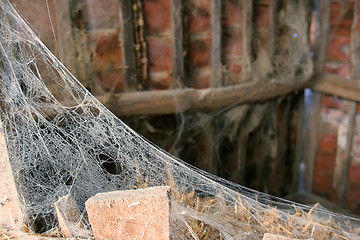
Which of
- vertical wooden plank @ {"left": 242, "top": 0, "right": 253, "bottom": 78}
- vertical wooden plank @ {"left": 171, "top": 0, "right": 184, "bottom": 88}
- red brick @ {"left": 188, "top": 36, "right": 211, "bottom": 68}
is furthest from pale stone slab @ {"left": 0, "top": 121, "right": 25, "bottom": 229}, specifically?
vertical wooden plank @ {"left": 242, "top": 0, "right": 253, "bottom": 78}

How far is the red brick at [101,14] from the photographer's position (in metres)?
2.34

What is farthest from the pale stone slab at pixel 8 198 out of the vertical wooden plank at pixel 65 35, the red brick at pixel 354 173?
the red brick at pixel 354 173

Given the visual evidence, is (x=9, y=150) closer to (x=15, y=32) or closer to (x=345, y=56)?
(x=15, y=32)

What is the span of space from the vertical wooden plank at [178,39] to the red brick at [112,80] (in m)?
A: 0.43

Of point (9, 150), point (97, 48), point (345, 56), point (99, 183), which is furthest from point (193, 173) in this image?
point (345, 56)

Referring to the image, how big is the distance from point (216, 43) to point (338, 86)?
1355 mm

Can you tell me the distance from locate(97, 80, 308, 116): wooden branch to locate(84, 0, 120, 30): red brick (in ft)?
1.57

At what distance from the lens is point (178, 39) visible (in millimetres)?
2721

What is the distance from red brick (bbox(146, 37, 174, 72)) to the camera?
2678 mm

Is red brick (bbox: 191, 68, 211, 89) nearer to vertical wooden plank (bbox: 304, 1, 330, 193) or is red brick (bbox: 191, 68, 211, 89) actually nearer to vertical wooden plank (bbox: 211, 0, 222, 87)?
vertical wooden plank (bbox: 211, 0, 222, 87)

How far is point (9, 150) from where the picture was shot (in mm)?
1662

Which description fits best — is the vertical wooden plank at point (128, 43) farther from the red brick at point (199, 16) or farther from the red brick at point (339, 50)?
the red brick at point (339, 50)

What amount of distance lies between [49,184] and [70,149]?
20cm

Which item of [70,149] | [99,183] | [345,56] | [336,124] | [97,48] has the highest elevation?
[97,48]
